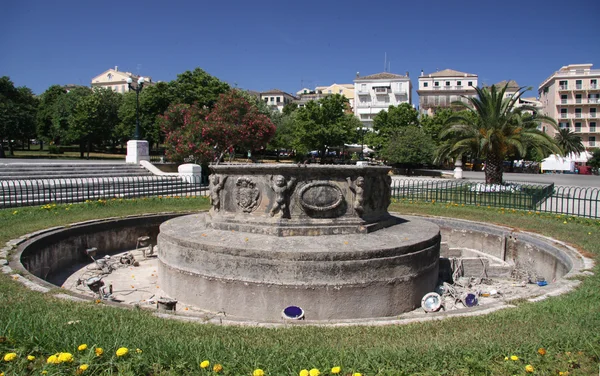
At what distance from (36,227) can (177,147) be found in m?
16.9

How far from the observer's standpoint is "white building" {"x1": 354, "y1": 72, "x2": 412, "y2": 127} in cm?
8194

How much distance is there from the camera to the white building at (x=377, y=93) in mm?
81938

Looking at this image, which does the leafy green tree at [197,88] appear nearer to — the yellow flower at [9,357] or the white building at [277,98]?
the yellow flower at [9,357]

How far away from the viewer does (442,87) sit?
80.2 m

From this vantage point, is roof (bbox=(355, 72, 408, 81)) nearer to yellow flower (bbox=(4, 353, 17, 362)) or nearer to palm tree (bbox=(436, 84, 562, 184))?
palm tree (bbox=(436, 84, 562, 184))

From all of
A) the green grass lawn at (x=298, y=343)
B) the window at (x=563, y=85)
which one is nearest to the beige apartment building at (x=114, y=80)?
the window at (x=563, y=85)

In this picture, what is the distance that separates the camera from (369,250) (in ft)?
22.6

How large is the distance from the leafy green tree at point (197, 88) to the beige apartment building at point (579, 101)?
2022 inches

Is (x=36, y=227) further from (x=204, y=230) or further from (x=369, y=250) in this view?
(x=369, y=250)

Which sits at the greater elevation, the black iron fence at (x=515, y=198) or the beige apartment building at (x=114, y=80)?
Result: the beige apartment building at (x=114, y=80)

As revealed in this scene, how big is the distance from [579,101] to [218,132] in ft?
204

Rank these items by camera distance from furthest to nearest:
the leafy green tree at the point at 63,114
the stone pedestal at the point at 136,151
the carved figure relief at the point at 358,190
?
the leafy green tree at the point at 63,114 < the stone pedestal at the point at 136,151 < the carved figure relief at the point at 358,190

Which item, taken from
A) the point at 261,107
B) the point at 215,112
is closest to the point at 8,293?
the point at 215,112

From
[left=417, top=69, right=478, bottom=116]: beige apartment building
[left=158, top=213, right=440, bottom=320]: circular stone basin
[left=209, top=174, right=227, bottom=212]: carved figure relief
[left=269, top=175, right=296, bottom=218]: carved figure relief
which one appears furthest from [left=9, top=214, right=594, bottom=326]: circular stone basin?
[left=417, top=69, right=478, bottom=116]: beige apartment building
